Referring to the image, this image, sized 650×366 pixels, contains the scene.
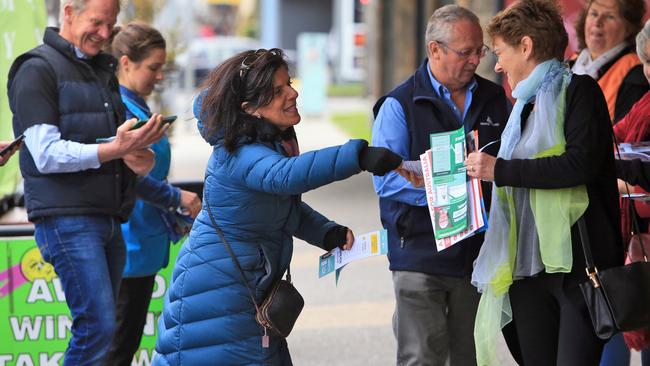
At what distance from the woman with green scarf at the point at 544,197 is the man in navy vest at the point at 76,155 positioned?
1.38m

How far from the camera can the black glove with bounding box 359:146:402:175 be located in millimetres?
3492

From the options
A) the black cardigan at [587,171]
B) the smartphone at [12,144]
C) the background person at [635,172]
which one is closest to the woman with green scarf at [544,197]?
the black cardigan at [587,171]

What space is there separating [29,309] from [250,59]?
2.31 m

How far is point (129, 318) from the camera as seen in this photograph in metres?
5.41

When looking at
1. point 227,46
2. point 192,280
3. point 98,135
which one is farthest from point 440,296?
point 227,46

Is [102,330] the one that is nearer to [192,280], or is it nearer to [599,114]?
[192,280]

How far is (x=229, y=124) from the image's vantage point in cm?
366

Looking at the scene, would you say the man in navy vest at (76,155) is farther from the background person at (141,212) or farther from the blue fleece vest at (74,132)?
the background person at (141,212)

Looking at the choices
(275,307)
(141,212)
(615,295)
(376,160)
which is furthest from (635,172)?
(141,212)

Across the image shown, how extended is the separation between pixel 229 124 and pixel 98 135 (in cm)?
110

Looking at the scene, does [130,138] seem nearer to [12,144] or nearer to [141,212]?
[12,144]

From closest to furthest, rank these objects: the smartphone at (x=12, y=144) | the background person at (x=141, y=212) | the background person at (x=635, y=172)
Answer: the background person at (x=635, y=172) < the smartphone at (x=12, y=144) < the background person at (x=141, y=212)

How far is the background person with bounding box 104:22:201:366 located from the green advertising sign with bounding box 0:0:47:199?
3.10 ft

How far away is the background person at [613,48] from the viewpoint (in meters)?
5.35
